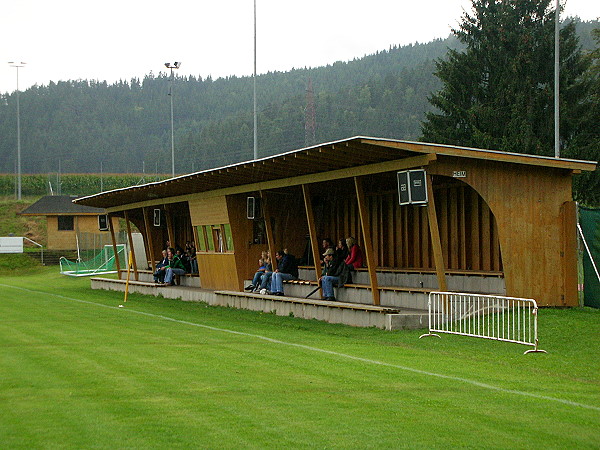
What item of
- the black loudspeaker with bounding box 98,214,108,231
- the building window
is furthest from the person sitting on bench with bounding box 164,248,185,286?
the building window

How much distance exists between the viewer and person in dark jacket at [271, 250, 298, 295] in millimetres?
23203

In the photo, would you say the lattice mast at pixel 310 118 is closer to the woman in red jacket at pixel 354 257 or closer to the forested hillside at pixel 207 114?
the forested hillside at pixel 207 114

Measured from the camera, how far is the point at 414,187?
16422mm

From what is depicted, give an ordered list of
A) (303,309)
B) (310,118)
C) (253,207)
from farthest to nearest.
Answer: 1. (310,118)
2. (253,207)
3. (303,309)

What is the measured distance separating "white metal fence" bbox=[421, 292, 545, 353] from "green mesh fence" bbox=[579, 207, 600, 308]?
2198 mm

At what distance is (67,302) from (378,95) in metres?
68.1

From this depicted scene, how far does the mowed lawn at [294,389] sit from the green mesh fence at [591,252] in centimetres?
116

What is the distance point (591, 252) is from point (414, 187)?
404cm

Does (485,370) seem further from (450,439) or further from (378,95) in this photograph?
(378,95)

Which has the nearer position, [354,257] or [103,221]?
[354,257]

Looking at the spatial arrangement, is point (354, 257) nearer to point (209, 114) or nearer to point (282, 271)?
point (282, 271)

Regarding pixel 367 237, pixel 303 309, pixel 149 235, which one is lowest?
pixel 303 309

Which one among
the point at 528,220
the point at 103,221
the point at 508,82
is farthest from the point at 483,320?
the point at 508,82

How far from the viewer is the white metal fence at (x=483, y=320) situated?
13.9 m
